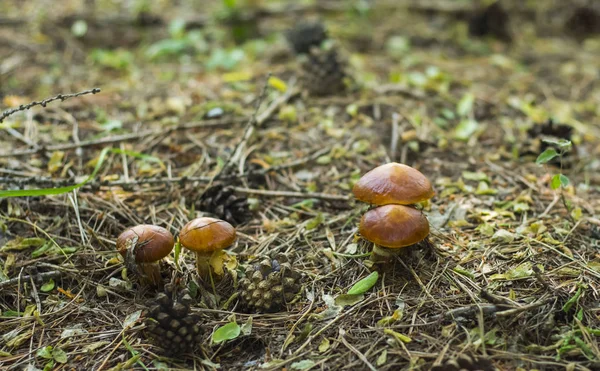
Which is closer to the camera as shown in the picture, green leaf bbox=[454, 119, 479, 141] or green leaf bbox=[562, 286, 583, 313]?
green leaf bbox=[562, 286, 583, 313]

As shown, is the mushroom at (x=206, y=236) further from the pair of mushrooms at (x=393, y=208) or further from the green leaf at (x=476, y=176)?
the green leaf at (x=476, y=176)

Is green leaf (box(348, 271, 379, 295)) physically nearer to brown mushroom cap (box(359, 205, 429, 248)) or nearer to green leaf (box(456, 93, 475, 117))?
brown mushroom cap (box(359, 205, 429, 248))

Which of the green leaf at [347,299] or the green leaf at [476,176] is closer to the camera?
the green leaf at [347,299]

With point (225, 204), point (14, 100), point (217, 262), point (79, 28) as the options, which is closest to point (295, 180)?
point (225, 204)

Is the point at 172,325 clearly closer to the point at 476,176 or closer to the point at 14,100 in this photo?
the point at 476,176

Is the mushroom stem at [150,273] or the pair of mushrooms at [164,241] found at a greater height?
the pair of mushrooms at [164,241]

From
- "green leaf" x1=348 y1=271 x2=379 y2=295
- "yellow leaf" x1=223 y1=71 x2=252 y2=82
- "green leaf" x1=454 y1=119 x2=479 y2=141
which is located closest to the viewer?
"green leaf" x1=348 y1=271 x2=379 y2=295

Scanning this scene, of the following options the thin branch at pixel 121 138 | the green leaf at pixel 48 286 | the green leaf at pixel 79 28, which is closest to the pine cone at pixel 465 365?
the green leaf at pixel 48 286

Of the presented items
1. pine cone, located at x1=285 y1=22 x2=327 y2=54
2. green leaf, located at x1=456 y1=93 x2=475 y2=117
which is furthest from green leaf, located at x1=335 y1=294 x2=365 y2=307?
pine cone, located at x1=285 y1=22 x2=327 y2=54
